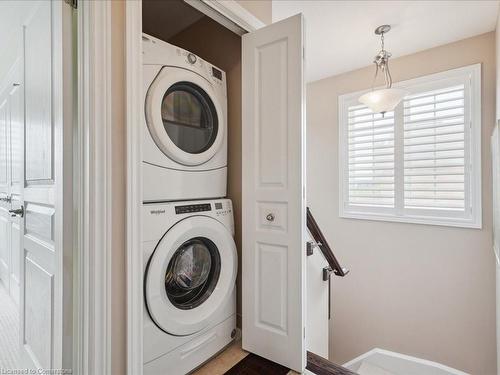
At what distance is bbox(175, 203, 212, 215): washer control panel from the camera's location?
54.6 inches

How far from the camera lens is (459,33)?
7.56ft

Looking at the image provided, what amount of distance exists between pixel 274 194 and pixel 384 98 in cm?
118

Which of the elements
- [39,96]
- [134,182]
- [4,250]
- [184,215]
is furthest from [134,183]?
[4,250]

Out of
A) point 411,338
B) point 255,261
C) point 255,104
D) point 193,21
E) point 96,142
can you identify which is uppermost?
point 193,21

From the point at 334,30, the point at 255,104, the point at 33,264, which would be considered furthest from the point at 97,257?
the point at 334,30

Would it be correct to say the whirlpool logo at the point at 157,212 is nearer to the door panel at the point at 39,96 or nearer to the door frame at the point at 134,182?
the door frame at the point at 134,182

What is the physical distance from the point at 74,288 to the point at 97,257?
203mm

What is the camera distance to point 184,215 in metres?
1.40

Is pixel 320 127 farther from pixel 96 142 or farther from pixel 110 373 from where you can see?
pixel 110 373

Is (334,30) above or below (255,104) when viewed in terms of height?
above

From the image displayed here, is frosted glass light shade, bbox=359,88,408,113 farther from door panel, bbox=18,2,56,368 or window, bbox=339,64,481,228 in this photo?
door panel, bbox=18,2,56,368

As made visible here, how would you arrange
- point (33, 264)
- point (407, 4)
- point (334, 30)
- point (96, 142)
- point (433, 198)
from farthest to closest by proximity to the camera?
1. point (433, 198)
2. point (334, 30)
3. point (407, 4)
4. point (33, 264)
5. point (96, 142)

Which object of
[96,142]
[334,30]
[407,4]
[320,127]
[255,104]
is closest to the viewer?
[96,142]

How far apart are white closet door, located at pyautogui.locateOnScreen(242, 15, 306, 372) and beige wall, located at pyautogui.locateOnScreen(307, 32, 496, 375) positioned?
1813 mm
